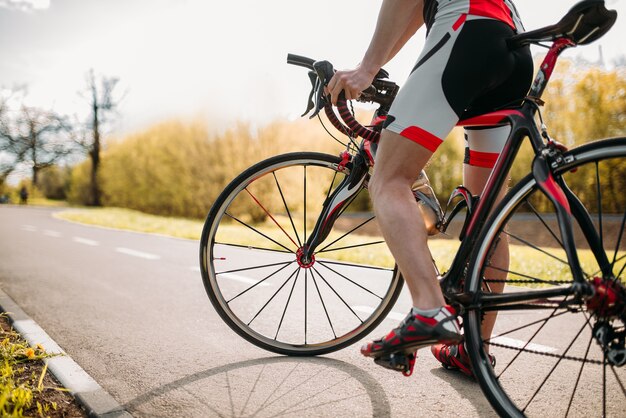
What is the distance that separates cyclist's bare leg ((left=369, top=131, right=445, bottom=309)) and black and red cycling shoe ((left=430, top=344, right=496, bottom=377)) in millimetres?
835

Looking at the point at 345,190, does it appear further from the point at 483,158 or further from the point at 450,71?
the point at 450,71

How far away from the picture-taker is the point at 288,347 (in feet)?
9.16

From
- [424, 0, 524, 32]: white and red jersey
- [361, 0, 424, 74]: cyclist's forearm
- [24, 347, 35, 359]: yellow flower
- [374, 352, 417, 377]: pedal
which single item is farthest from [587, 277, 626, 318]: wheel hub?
[24, 347, 35, 359]: yellow flower

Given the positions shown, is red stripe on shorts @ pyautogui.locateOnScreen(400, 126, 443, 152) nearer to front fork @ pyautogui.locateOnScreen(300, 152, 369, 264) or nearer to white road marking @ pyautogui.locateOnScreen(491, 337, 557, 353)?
front fork @ pyautogui.locateOnScreen(300, 152, 369, 264)

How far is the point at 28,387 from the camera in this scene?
85.7 inches

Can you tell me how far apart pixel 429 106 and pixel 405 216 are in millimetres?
414

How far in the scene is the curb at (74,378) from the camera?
207 cm

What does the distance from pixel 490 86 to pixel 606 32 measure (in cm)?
40

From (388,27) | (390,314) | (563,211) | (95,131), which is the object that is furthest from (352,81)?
(95,131)

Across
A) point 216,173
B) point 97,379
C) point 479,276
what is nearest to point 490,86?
point 479,276

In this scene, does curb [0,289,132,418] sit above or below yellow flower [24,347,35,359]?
below

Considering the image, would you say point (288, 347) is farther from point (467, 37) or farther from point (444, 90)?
point (467, 37)

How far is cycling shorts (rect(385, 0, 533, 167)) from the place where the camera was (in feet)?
6.12

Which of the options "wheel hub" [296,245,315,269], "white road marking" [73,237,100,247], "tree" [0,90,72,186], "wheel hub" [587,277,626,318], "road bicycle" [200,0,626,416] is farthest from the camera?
"tree" [0,90,72,186]
